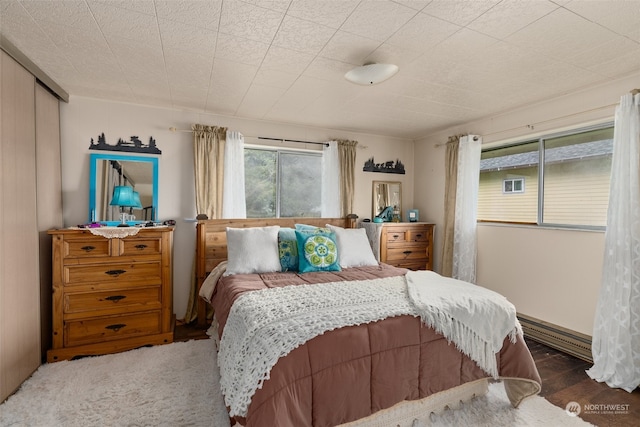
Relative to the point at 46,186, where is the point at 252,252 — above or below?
below

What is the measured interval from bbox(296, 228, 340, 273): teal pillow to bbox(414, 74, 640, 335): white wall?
2.00 meters

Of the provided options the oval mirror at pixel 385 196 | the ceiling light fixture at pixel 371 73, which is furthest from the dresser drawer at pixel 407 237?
the ceiling light fixture at pixel 371 73

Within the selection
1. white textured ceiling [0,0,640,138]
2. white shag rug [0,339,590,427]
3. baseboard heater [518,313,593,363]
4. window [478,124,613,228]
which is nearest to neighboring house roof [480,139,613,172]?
window [478,124,613,228]

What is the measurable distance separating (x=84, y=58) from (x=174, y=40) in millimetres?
828

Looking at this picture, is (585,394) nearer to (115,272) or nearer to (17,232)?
(115,272)

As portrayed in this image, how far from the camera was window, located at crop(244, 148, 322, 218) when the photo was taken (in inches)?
152

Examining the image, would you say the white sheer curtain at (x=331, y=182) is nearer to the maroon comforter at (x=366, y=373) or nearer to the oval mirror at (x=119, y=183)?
the oval mirror at (x=119, y=183)

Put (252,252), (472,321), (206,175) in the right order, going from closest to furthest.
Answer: (472,321) < (252,252) < (206,175)

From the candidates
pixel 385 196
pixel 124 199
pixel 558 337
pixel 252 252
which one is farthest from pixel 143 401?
pixel 385 196

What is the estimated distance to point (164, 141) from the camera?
11.1 ft

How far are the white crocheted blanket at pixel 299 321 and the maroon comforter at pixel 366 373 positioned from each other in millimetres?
45

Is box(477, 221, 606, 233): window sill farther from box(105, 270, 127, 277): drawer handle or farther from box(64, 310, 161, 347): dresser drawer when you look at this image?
box(105, 270, 127, 277): drawer handle

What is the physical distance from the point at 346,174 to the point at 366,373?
2.93 metres

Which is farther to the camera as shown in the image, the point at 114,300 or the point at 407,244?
the point at 407,244
